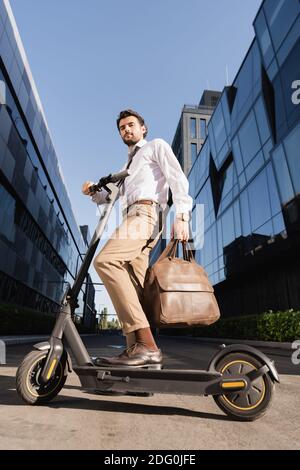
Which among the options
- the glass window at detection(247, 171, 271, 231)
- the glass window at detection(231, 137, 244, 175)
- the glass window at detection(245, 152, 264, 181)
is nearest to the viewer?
the glass window at detection(247, 171, 271, 231)

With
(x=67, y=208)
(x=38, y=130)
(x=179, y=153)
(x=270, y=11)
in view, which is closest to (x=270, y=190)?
(x=270, y=11)

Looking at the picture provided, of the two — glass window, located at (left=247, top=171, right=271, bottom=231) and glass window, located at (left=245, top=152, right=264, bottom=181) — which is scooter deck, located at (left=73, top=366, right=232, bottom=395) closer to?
glass window, located at (left=247, top=171, right=271, bottom=231)

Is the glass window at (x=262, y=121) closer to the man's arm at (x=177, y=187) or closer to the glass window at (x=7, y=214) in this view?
the glass window at (x=7, y=214)

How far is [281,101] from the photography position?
54.0 feet

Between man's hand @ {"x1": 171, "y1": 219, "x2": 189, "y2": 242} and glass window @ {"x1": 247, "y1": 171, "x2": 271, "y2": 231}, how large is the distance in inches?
637

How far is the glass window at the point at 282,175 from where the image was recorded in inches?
609

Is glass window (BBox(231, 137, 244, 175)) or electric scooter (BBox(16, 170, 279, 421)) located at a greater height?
glass window (BBox(231, 137, 244, 175))

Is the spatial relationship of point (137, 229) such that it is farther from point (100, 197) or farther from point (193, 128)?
point (193, 128)

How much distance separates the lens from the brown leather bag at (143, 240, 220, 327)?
225 cm

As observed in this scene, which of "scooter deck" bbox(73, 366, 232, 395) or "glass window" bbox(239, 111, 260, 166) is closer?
"scooter deck" bbox(73, 366, 232, 395)

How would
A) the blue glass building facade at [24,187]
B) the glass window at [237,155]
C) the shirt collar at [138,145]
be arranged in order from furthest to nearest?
1. the glass window at [237,155]
2. the blue glass building facade at [24,187]
3. the shirt collar at [138,145]

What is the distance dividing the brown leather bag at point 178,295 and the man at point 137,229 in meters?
0.15

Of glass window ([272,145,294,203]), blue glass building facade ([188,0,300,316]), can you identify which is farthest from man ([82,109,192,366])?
glass window ([272,145,294,203])

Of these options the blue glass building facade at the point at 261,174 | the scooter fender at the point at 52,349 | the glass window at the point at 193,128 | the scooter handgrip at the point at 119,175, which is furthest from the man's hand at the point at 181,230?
the glass window at the point at 193,128
